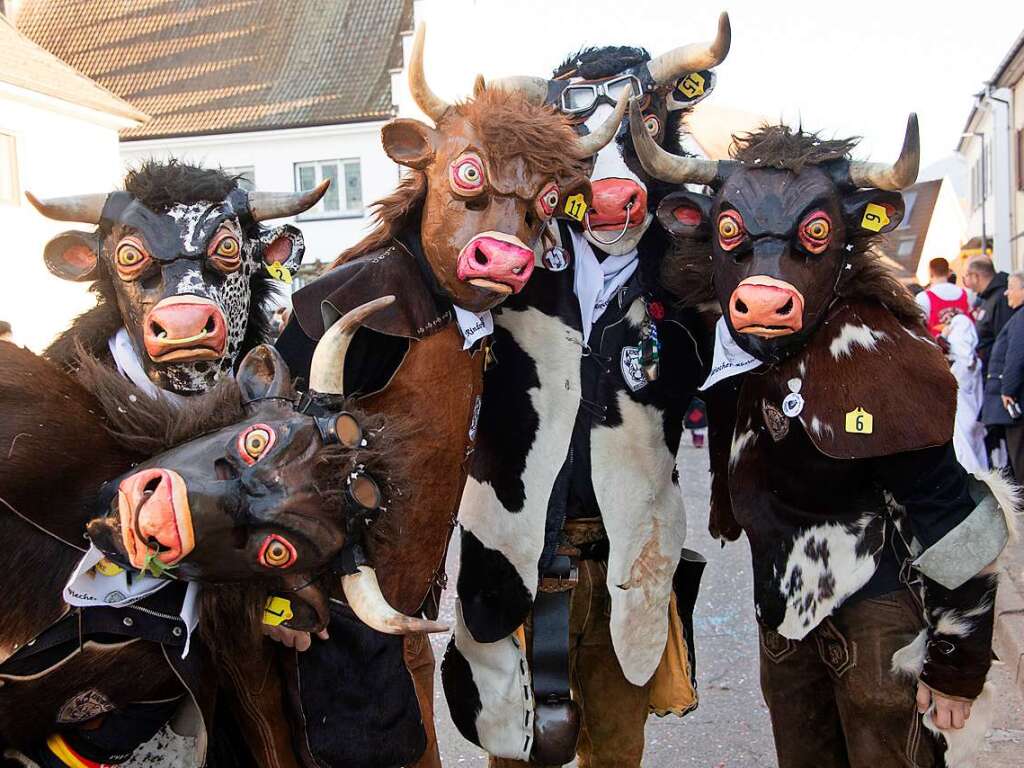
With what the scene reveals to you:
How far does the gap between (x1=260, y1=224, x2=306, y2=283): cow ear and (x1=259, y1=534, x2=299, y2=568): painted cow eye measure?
1288 mm

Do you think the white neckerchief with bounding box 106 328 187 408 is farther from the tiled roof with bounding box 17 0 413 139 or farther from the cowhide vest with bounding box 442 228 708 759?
the tiled roof with bounding box 17 0 413 139

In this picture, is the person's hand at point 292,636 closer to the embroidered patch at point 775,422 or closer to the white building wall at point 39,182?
the embroidered patch at point 775,422

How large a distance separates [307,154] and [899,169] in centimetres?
2310

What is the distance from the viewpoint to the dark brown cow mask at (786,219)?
2.54 metres

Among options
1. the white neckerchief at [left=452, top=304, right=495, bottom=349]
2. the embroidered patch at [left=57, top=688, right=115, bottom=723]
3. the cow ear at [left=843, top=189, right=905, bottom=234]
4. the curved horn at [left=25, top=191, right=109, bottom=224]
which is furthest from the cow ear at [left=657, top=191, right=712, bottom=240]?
the embroidered patch at [left=57, top=688, right=115, bottom=723]

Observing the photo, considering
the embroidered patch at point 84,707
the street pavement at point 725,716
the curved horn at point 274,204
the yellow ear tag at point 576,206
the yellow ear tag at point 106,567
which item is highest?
the curved horn at point 274,204

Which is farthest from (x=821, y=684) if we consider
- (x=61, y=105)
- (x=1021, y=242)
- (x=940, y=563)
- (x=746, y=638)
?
(x=1021, y=242)

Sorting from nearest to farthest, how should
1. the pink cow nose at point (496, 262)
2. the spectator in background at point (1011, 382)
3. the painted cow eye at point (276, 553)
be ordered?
1. the painted cow eye at point (276, 553)
2. the pink cow nose at point (496, 262)
3. the spectator in background at point (1011, 382)

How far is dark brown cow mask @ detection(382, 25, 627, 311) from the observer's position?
2.58 m

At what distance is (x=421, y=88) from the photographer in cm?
274

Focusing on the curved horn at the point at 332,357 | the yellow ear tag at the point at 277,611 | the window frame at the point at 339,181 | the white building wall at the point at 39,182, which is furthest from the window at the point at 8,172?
the yellow ear tag at the point at 277,611

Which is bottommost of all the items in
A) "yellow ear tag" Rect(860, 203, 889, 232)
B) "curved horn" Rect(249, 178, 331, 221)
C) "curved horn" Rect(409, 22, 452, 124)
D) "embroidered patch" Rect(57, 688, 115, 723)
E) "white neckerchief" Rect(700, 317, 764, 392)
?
"embroidered patch" Rect(57, 688, 115, 723)

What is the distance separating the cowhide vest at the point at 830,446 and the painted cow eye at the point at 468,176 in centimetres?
95

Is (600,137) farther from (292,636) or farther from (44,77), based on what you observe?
(44,77)
